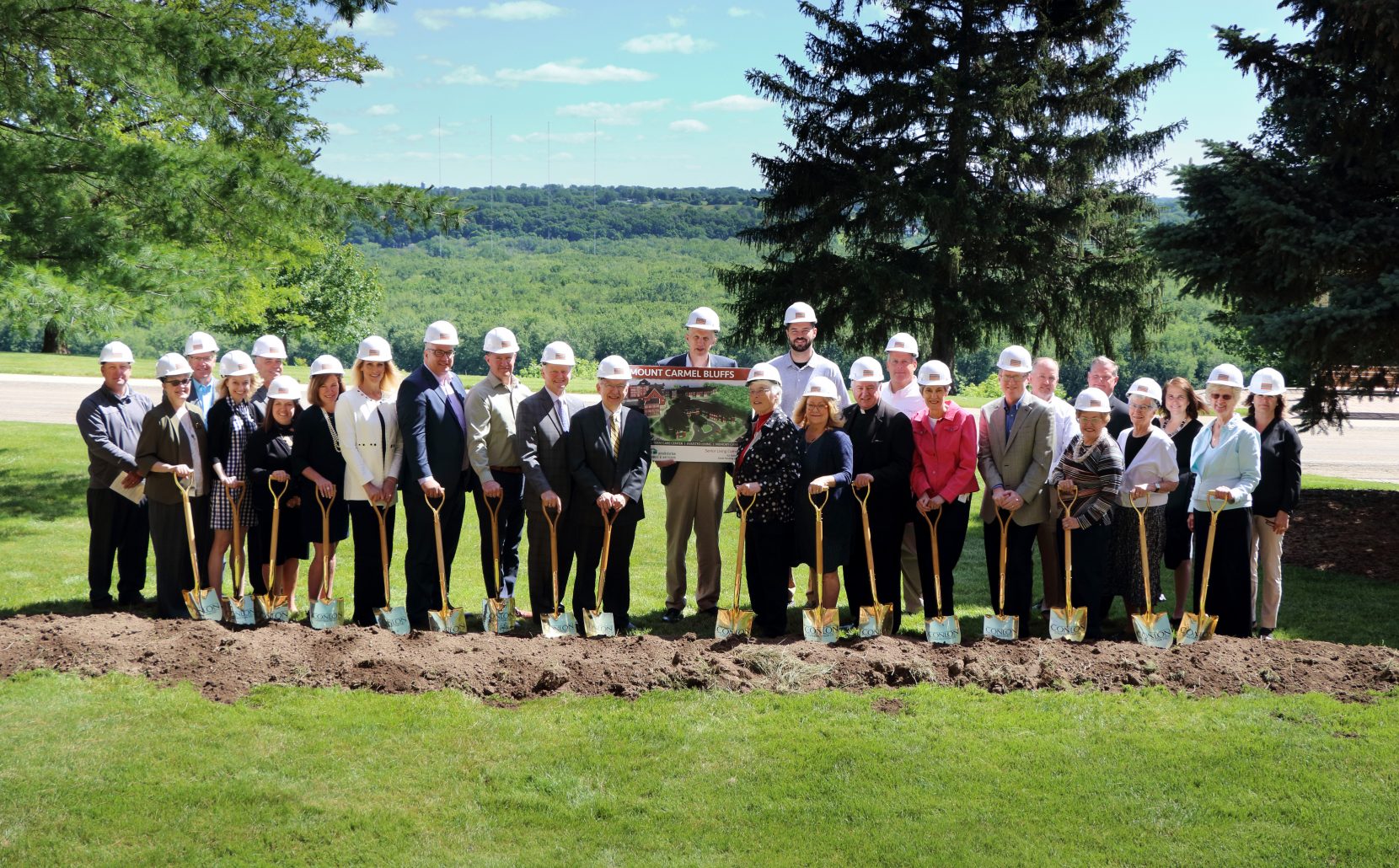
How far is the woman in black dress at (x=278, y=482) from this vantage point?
872 cm

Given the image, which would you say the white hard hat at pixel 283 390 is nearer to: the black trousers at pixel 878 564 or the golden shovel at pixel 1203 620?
the black trousers at pixel 878 564

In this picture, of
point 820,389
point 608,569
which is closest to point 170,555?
point 608,569

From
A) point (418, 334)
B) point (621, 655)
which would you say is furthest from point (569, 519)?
point (418, 334)

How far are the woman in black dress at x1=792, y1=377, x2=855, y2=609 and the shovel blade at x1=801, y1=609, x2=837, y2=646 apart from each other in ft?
0.39

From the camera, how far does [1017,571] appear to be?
8.62 meters

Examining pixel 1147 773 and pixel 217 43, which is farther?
pixel 217 43

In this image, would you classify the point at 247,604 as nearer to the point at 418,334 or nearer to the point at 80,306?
the point at 80,306

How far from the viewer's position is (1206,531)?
28.6 feet

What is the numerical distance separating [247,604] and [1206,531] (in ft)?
23.4

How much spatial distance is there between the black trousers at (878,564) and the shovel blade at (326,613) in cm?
376

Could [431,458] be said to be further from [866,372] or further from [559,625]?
[866,372]

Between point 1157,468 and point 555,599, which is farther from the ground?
point 1157,468

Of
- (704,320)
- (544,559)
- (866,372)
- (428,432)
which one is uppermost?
(704,320)

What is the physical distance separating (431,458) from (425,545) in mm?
647
